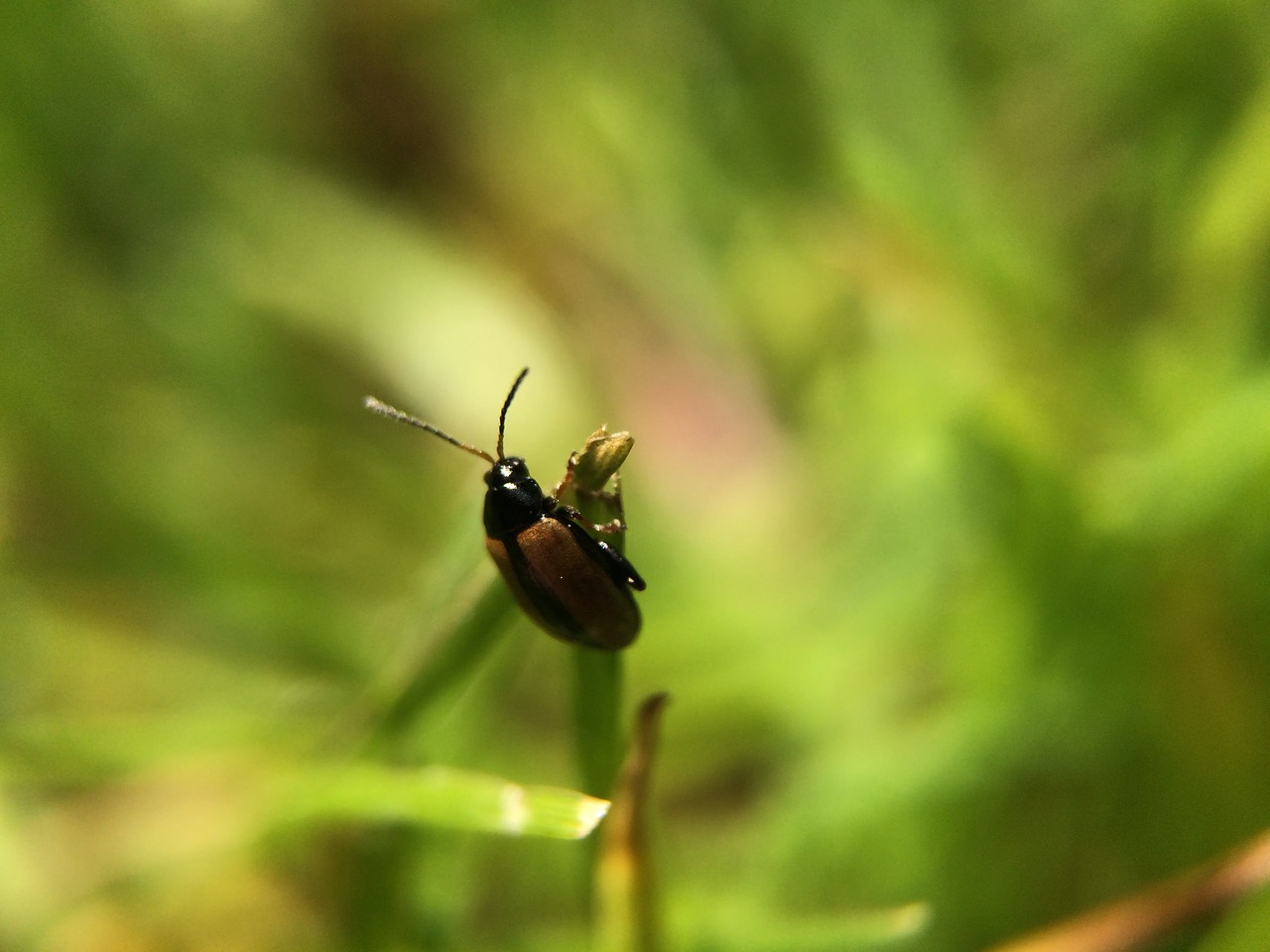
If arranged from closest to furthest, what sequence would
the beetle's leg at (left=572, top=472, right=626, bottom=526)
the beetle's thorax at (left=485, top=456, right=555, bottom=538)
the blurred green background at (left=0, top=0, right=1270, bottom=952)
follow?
the beetle's leg at (left=572, top=472, right=626, bottom=526) < the beetle's thorax at (left=485, top=456, right=555, bottom=538) < the blurred green background at (left=0, top=0, right=1270, bottom=952)

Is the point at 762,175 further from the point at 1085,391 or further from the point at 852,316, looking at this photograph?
the point at 1085,391

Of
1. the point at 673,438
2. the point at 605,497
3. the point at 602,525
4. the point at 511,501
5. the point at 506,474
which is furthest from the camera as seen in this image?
the point at 673,438

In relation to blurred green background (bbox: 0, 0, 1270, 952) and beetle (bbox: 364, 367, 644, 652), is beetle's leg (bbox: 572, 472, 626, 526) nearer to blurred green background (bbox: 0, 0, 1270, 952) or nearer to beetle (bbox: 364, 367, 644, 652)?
beetle (bbox: 364, 367, 644, 652)

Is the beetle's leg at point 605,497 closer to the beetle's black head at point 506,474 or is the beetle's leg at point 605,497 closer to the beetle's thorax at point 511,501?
the beetle's thorax at point 511,501

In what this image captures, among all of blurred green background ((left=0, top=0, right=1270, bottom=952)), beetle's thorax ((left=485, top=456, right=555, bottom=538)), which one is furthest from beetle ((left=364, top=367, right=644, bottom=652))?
Result: blurred green background ((left=0, top=0, right=1270, bottom=952))

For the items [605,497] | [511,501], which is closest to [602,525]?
[605,497]

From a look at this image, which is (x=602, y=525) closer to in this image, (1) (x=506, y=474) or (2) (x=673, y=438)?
(1) (x=506, y=474)

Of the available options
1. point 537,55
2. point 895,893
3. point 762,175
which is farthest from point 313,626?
point 537,55

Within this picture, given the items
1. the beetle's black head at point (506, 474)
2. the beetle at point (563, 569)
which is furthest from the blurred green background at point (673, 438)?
the beetle at point (563, 569)
